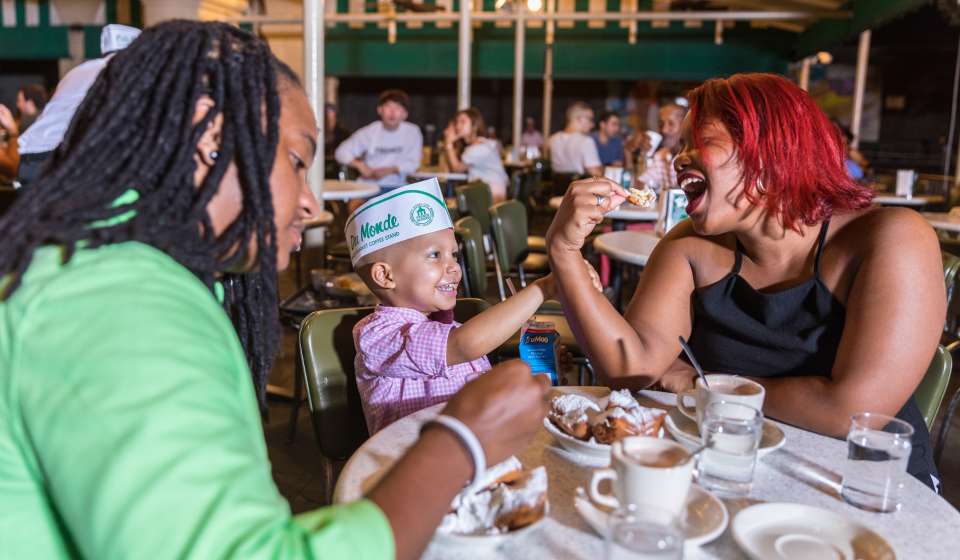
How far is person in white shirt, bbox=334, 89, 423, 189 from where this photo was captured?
7367 mm

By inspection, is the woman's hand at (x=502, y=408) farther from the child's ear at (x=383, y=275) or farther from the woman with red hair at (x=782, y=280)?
the child's ear at (x=383, y=275)

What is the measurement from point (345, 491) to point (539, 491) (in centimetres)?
28

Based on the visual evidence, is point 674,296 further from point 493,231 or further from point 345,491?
point 493,231

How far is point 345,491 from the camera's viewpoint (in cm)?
109

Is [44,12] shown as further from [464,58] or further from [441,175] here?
[441,175]

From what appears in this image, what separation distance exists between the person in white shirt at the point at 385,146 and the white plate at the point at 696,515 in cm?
643

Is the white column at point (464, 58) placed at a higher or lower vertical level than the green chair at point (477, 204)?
higher

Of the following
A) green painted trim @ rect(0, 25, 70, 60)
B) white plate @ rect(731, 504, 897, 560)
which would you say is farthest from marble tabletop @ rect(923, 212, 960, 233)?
green painted trim @ rect(0, 25, 70, 60)

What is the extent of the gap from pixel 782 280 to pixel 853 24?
9175 mm

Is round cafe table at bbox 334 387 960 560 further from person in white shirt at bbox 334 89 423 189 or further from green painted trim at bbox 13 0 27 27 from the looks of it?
green painted trim at bbox 13 0 27 27

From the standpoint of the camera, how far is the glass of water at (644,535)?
0.81 meters

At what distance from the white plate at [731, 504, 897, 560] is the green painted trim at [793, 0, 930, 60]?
24.7 ft

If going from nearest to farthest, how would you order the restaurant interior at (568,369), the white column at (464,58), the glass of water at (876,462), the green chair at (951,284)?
the restaurant interior at (568,369)
the glass of water at (876,462)
the green chair at (951,284)
the white column at (464,58)

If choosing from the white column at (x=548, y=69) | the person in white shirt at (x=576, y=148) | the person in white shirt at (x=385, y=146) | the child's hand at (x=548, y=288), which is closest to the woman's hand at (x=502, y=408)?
the child's hand at (x=548, y=288)
